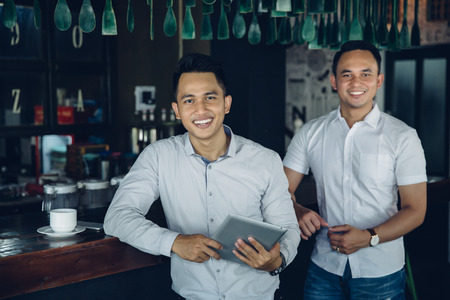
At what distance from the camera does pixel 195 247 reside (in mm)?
1792

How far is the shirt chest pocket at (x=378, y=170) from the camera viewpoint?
222 centimetres

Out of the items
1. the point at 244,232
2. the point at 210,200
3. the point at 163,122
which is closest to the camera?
the point at 244,232

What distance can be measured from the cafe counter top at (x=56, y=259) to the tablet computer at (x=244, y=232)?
0.42 m

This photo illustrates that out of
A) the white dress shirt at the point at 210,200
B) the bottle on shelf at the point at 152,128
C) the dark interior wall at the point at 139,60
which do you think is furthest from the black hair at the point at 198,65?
the bottle on shelf at the point at 152,128

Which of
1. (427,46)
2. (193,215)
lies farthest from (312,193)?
(427,46)

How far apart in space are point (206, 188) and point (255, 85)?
81.0 inches

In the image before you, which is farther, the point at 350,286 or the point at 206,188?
the point at 350,286

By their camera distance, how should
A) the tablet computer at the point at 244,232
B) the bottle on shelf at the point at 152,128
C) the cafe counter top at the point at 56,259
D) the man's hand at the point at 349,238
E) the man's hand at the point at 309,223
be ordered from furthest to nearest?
the bottle on shelf at the point at 152,128
the man's hand at the point at 309,223
the man's hand at the point at 349,238
the cafe counter top at the point at 56,259
the tablet computer at the point at 244,232

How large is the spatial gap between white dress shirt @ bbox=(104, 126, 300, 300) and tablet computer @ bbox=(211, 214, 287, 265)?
0.14 metres

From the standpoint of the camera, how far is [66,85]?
193 inches

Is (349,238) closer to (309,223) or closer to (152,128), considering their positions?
(309,223)

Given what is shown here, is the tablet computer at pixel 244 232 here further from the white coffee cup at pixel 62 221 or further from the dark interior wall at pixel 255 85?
the dark interior wall at pixel 255 85

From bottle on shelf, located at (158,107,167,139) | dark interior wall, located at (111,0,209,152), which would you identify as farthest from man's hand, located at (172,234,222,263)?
bottle on shelf, located at (158,107,167,139)

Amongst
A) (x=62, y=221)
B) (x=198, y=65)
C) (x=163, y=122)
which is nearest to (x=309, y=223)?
(x=198, y=65)
